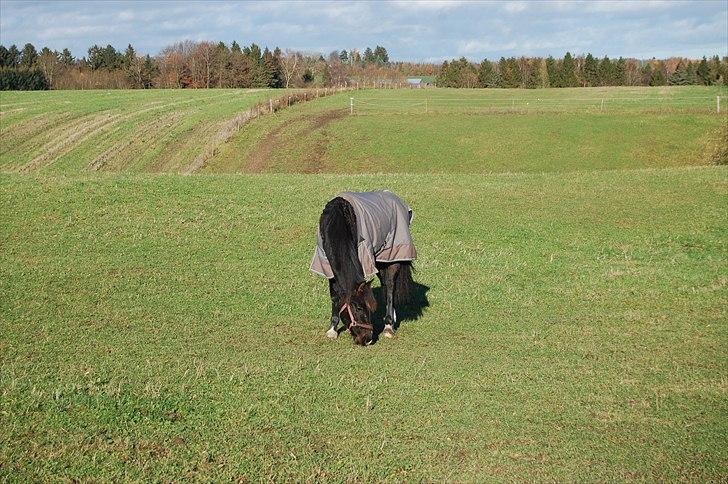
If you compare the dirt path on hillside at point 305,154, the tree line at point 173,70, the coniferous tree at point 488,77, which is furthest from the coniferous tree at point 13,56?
the dirt path on hillside at point 305,154

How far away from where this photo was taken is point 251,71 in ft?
350

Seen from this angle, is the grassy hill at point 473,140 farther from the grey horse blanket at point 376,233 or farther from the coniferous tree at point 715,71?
the coniferous tree at point 715,71

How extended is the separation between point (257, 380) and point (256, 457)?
2038mm

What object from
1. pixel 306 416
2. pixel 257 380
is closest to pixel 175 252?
pixel 257 380

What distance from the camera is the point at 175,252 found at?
15.3 metres

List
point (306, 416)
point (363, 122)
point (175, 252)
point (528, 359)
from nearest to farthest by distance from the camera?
point (306, 416)
point (528, 359)
point (175, 252)
point (363, 122)

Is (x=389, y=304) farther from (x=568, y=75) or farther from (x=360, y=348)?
(x=568, y=75)

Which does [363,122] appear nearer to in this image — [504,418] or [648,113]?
[648,113]

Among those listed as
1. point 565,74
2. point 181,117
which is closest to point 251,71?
point 565,74

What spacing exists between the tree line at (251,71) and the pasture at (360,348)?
8160 centimetres

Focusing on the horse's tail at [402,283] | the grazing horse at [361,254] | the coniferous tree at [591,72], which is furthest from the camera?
the coniferous tree at [591,72]

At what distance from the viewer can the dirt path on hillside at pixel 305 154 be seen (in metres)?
36.9

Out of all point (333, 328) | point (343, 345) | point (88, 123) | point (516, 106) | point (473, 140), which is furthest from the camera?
point (516, 106)

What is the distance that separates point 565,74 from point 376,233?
349 ft
